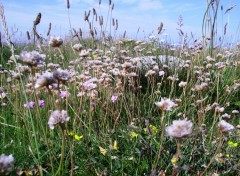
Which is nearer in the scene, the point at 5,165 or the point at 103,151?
the point at 5,165

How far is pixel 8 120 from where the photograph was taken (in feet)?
9.84

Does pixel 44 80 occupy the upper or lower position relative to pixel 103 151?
upper

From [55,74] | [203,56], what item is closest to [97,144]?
[55,74]

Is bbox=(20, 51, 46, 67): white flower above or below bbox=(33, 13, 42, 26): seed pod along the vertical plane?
below

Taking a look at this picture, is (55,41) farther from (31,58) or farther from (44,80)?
(44,80)

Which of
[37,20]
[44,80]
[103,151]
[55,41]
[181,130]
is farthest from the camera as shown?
[37,20]

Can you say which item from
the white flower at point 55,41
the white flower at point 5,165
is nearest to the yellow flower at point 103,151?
the white flower at point 55,41

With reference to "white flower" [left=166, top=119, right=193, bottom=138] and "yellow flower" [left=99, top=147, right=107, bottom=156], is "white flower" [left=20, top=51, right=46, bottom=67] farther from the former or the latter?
"yellow flower" [left=99, top=147, right=107, bottom=156]

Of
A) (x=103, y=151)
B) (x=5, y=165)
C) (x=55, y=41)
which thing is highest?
(x=55, y=41)

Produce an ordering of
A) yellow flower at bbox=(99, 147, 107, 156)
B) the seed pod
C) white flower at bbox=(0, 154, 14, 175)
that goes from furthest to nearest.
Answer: the seed pod
yellow flower at bbox=(99, 147, 107, 156)
white flower at bbox=(0, 154, 14, 175)

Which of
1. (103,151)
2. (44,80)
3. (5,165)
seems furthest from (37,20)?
(5,165)

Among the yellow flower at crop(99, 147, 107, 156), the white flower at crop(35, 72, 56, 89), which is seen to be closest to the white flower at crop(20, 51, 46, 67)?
the white flower at crop(35, 72, 56, 89)

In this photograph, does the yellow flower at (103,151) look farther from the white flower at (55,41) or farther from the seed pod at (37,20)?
the seed pod at (37,20)

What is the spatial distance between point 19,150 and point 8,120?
0.85 m
